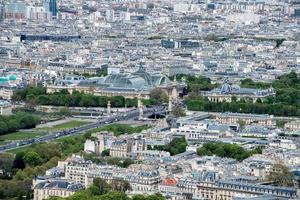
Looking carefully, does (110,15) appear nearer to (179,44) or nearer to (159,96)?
(179,44)

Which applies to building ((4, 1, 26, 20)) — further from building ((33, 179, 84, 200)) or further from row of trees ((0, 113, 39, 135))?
building ((33, 179, 84, 200))

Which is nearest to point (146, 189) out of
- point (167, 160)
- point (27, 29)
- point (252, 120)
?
point (167, 160)

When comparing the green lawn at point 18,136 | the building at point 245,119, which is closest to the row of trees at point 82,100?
the building at point 245,119

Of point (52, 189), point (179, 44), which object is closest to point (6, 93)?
point (52, 189)

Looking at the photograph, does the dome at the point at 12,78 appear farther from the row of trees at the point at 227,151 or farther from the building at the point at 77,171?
the building at the point at 77,171

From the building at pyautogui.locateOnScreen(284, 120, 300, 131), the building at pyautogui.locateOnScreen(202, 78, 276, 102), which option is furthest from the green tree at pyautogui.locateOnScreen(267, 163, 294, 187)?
the building at pyautogui.locateOnScreen(202, 78, 276, 102)

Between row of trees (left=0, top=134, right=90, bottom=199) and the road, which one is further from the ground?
row of trees (left=0, top=134, right=90, bottom=199)
